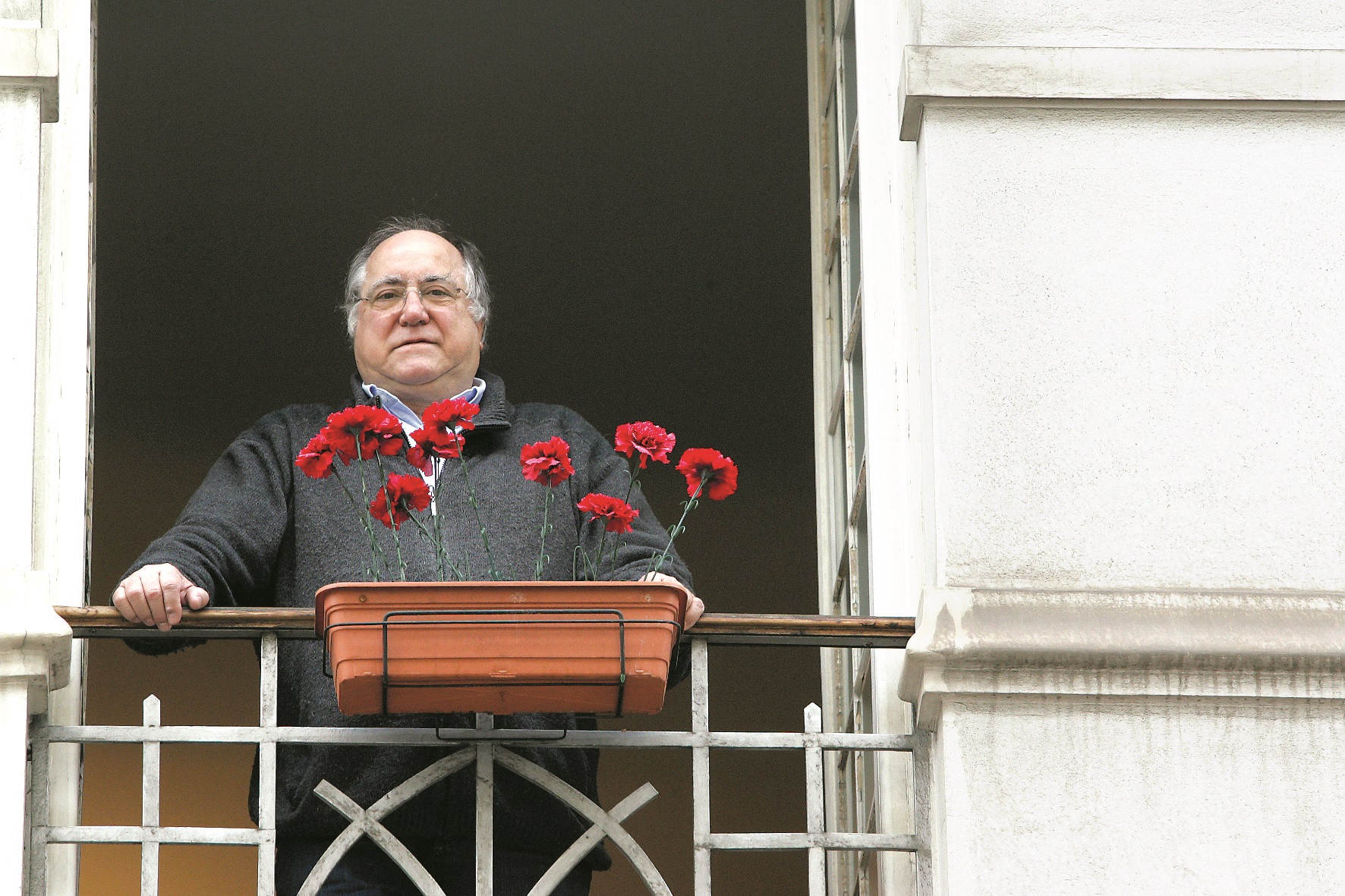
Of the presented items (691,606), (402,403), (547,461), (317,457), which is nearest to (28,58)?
(317,457)

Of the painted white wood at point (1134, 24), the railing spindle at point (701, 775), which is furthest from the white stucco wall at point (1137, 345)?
the railing spindle at point (701, 775)

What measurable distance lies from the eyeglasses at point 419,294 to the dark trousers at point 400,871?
119cm

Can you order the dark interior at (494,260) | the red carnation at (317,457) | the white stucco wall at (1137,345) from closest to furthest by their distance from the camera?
the red carnation at (317,457) → the white stucco wall at (1137,345) → the dark interior at (494,260)

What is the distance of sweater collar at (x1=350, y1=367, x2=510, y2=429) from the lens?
14.9 feet

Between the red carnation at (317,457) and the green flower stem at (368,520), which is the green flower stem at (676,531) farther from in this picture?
the red carnation at (317,457)

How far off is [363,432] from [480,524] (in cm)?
31

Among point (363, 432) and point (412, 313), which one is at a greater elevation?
point (412, 313)

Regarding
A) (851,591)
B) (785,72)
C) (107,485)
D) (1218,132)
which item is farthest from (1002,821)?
(107,485)

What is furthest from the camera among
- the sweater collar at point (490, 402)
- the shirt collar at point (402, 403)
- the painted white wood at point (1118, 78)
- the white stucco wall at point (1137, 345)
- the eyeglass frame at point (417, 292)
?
the eyeglass frame at point (417, 292)

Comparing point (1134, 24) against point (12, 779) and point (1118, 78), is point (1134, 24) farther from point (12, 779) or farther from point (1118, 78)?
point (12, 779)

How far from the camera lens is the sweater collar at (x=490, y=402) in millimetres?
4547

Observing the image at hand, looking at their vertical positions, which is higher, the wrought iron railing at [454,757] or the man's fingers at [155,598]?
the man's fingers at [155,598]

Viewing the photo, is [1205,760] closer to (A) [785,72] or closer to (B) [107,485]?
(A) [785,72]

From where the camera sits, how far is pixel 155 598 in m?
3.87
